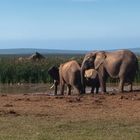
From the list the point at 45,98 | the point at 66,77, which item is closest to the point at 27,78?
the point at 66,77

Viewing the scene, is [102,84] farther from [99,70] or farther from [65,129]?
[65,129]

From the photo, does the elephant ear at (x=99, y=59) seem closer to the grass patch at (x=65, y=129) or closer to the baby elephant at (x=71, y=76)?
the baby elephant at (x=71, y=76)

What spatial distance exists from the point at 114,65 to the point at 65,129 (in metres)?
14.1

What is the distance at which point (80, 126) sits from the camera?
16078mm

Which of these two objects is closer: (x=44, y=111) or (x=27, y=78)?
(x=44, y=111)

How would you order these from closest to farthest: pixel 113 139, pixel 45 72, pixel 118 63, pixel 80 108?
pixel 113 139
pixel 80 108
pixel 118 63
pixel 45 72

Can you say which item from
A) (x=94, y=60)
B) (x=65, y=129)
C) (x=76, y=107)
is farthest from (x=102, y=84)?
(x=65, y=129)

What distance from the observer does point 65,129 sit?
15492mm

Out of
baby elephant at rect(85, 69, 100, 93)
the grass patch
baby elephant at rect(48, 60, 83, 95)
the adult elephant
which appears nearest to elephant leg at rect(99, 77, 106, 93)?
the adult elephant

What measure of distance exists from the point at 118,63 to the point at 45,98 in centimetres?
555

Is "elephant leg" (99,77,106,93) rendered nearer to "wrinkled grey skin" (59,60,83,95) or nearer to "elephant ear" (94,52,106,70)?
"elephant ear" (94,52,106,70)

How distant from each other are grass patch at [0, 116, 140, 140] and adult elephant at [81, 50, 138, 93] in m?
11.5

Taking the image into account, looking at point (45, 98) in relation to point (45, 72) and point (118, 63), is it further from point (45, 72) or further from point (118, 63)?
point (45, 72)

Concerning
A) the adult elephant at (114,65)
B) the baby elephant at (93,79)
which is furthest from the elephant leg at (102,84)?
the baby elephant at (93,79)
